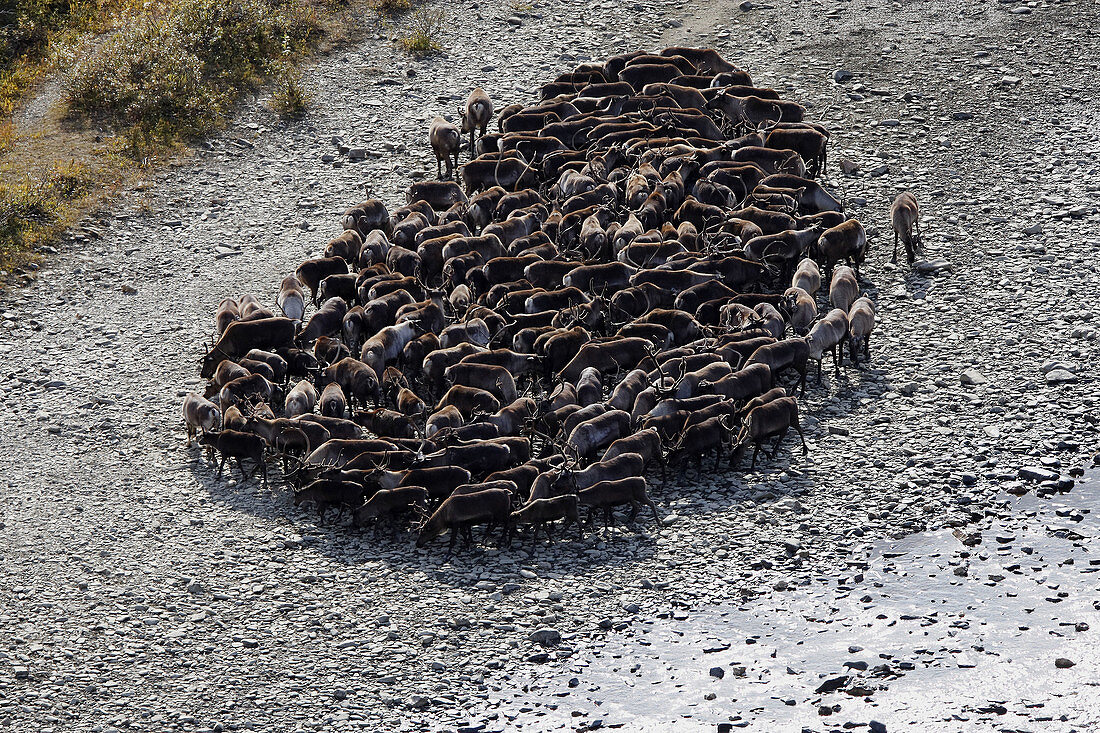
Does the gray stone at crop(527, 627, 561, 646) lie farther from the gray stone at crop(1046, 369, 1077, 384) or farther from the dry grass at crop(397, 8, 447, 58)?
the dry grass at crop(397, 8, 447, 58)

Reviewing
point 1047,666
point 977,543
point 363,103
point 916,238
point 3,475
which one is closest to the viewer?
point 1047,666

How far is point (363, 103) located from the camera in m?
22.7

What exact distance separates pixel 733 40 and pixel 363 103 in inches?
276

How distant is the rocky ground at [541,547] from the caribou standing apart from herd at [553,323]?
536mm

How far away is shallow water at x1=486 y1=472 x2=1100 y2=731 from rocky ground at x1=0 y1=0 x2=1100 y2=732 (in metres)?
0.04

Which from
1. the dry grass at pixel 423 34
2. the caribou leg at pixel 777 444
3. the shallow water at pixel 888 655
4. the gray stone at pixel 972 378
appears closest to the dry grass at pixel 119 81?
the dry grass at pixel 423 34

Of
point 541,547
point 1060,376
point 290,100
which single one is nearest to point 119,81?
point 290,100

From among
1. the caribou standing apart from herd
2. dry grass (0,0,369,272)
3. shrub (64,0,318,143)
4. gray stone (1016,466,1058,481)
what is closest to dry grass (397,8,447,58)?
Result: dry grass (0,0,369,272)

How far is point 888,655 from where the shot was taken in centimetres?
1116

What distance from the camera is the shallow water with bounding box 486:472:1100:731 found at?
10.6m

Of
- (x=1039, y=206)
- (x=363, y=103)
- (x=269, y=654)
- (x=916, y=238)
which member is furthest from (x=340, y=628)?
(x=363, y=103)

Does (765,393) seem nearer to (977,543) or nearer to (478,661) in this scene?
(977,543)

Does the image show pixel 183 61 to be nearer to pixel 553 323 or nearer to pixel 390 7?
pixel 390 7

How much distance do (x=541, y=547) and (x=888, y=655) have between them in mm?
3428
